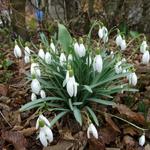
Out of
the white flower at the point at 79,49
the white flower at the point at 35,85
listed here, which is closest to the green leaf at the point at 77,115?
the white flower at the point at 35,85

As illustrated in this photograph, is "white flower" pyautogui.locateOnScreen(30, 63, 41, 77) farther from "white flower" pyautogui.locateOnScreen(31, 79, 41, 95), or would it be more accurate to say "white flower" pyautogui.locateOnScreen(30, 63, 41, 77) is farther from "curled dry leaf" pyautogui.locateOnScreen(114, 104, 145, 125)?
"curled dry leaf" pyautogui.locateOnScreen(114, 104, 145, 125)

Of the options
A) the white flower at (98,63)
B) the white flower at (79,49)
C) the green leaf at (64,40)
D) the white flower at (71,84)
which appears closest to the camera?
the white flower at (71,84)

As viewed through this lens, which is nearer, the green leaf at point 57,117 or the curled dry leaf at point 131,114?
the green leaf at point 57,117

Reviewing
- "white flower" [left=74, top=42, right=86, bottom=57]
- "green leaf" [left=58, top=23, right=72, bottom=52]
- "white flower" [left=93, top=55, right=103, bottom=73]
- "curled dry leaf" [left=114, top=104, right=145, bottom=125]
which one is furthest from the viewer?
"green leaf" [left=58, top=23, right=72, bottom=52]

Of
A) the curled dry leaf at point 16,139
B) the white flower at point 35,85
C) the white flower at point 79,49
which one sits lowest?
the curled dry leaf at point 16,139

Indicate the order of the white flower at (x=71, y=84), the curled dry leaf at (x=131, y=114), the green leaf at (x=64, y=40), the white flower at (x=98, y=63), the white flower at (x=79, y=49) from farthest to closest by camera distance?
1. the green leaf at (x=64, y=40)
2. the curled dry leaf at (x=131, y=114)
3. the white flower at (x=79, y=49)
4. the white flower at (x=98, y=63)
5. the white flower at (x=71, y=84)

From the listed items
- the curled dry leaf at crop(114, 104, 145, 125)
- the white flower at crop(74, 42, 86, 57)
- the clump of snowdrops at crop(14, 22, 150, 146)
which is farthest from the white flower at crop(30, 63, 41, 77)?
the curled dry leaf at crop(114, 104, 145, 125)

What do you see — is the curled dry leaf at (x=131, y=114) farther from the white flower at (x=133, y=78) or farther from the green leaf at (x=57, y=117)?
the green leaf at (x=57, y=117)

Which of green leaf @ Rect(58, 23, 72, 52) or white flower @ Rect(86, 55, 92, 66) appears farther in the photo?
green leaf @ Rect(58, 23, 72, 52)

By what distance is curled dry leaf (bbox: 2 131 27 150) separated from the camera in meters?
3.59

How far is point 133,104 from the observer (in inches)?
155

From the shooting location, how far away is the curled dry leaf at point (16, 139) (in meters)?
3.59

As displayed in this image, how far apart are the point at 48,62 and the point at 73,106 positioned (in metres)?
0.45

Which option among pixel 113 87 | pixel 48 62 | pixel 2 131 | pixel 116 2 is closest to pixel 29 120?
pixel 2 131
